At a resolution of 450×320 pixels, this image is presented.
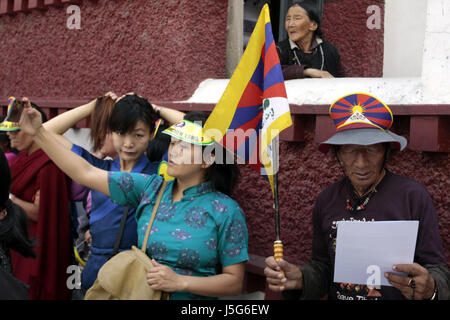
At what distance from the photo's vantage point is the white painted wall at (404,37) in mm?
4605

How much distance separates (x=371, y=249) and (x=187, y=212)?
2.92 ft

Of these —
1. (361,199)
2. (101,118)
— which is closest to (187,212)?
(361,199)

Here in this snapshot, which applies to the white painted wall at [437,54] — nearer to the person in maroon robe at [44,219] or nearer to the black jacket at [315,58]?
the black jacket at [315,58]

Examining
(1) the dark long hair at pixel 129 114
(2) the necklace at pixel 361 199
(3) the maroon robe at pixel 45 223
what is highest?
(1) the dark long hair at pixel 129 114

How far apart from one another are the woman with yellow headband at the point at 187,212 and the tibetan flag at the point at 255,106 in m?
0.17

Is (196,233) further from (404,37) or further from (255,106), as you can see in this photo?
(404,37)

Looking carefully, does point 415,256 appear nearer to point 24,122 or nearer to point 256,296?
point 256,296

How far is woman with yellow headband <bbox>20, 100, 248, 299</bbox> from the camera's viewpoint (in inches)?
99.6

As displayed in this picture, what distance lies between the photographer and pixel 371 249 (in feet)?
7.00

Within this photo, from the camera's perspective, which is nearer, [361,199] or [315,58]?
[361,199]

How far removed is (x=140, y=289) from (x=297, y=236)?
1222 mm

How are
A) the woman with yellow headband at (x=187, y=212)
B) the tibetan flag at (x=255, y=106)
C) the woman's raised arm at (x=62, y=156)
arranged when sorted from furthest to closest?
1. the woman's raised arm at (x=62, y=156)
2. the woman with yellow headband at (x=187, y=212)
3. the tibetan flag at (x=255, y=106)

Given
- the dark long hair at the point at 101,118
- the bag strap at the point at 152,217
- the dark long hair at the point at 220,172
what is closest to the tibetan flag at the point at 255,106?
the dark long hair at the point at 220,172
